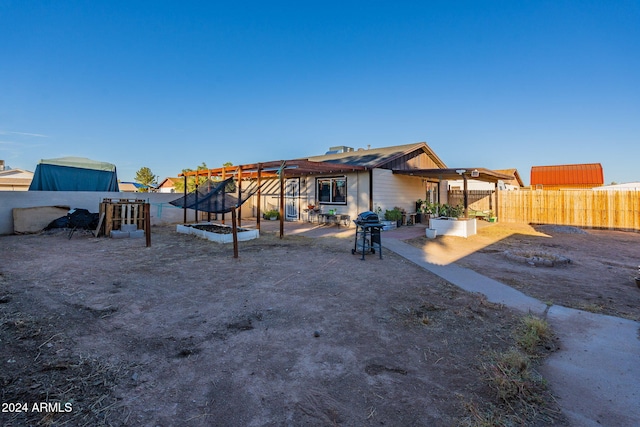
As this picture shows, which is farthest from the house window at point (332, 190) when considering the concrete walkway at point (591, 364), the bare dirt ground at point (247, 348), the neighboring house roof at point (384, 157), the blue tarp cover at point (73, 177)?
the blue tarp cover at point (73, 177)

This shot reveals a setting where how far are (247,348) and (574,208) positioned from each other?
1503 cm

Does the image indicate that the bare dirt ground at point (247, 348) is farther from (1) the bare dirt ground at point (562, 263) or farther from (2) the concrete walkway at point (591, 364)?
(1) the bare dirt ground at point (562, 263)

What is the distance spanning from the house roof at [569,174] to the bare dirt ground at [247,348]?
30.0 m

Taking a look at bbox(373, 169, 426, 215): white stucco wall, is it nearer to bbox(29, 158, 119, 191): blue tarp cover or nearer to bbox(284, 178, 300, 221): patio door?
bbox(284, 178, 300, 221): patio door

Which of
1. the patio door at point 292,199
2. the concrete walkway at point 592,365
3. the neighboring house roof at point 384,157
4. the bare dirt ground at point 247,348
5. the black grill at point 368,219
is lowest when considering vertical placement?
the concrete walkway at point 592,365

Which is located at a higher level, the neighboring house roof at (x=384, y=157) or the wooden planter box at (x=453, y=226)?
the neighboring house roof at (x=384, y=157)

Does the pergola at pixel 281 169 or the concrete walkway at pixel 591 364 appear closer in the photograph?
the concrete walkway at pixel 591 364

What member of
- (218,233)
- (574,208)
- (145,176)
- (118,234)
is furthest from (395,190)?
(145,176)

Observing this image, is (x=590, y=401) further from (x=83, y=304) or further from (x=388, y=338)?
(x=83, y=304)

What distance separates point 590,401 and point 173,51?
46.8 ft

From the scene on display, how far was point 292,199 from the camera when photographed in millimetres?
Result: 15188

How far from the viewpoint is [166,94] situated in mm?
13961

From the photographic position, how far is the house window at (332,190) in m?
12.9

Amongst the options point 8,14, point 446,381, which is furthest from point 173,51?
point 446,381
